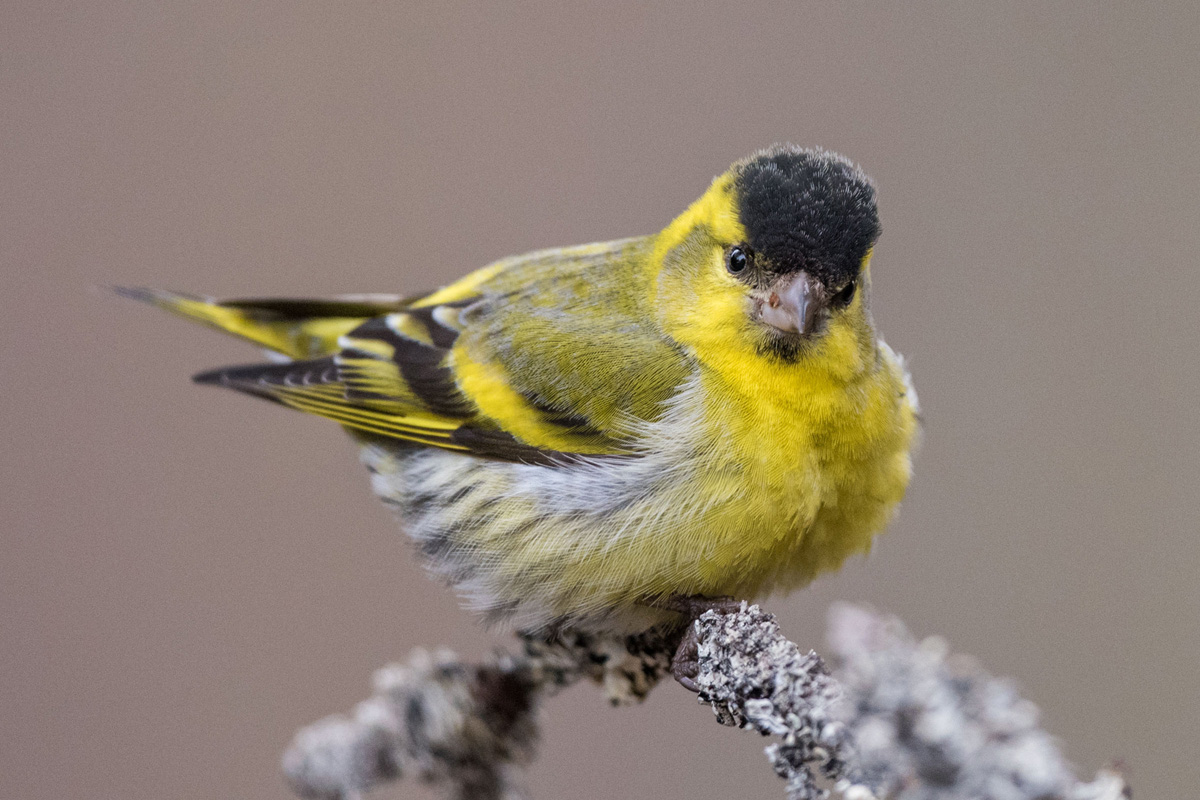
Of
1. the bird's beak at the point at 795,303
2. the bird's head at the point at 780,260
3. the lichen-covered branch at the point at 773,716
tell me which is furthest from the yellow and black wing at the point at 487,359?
the lichen-covered branch at the point at 773,716

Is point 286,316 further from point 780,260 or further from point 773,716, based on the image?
point 773,716

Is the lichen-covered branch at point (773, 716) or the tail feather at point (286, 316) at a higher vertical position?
the tail feather at point (286, 316)

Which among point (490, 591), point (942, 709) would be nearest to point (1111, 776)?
point (942, 709)

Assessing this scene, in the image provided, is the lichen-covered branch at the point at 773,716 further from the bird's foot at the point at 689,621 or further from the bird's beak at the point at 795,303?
the bird's beak at the point at 795,303

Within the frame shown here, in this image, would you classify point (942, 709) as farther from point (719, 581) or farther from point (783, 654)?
point (719, 581)

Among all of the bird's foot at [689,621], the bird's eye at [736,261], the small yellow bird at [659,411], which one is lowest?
the bird's foot at [689,621]

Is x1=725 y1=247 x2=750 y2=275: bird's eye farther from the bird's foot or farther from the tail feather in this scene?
the tail feather

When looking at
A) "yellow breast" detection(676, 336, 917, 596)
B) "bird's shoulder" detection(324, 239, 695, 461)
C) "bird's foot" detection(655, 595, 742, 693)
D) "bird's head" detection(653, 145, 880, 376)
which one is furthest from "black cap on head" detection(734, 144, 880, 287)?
"bird's foot" detection(655, 595, 742, 693)

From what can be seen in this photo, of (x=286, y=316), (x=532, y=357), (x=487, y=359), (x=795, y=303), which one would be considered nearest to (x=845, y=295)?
(x=795, y=303)
